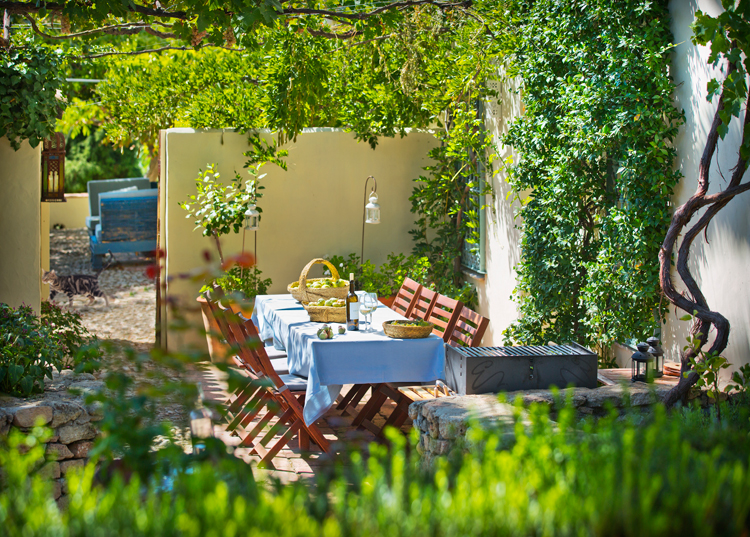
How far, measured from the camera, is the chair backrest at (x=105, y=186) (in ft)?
A: 46.4

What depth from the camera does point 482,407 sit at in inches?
Result: 136

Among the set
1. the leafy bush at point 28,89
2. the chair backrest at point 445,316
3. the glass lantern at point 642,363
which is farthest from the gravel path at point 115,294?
the glass lantern at point 642,363

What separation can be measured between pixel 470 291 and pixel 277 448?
320cm

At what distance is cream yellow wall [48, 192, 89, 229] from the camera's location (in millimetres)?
A: 15781

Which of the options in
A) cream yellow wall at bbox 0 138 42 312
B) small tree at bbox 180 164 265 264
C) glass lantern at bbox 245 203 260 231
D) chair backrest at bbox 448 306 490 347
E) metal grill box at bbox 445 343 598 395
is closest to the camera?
metal grill box at bbox 445 343 598 395

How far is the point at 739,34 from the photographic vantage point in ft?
10.2

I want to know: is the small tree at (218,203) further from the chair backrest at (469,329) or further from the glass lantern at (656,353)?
the glass lantern at (656,353)

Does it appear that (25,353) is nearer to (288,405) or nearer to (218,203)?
(288,405)

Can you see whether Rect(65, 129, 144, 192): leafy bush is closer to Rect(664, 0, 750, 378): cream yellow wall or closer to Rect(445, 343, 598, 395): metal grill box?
Rect(445, 343, 598, 395): metal grill box

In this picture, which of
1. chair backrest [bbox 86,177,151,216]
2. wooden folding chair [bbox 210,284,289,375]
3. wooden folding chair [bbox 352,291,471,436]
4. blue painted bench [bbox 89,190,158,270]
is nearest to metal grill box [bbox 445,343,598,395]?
wooden folding chair [bbox 352,291,471,436]

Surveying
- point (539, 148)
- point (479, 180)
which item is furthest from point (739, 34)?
point (479, 180)

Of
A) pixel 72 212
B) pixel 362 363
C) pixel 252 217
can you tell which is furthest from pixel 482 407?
pixel 72 212

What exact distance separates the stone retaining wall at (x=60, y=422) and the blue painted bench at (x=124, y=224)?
8340mm

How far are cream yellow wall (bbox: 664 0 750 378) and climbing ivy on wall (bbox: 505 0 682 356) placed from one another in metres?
0.08
